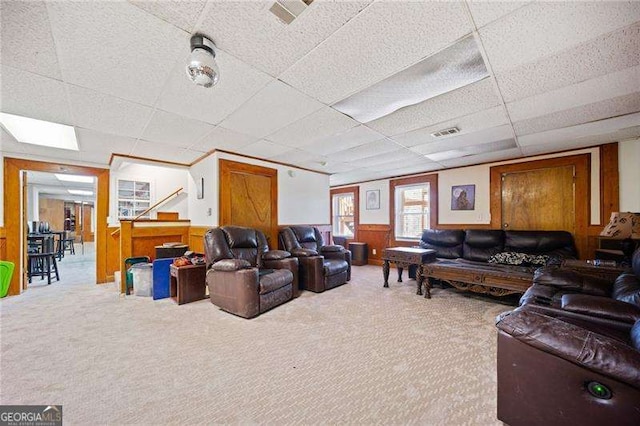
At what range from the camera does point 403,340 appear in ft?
7.68

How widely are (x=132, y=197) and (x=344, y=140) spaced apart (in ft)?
15.8

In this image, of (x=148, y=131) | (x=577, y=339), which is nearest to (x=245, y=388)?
(x=577, y=339)

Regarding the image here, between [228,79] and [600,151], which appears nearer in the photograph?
[228,79]

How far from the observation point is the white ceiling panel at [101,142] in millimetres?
3242

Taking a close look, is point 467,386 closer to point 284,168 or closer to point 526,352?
point 526,352

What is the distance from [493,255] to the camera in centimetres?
389

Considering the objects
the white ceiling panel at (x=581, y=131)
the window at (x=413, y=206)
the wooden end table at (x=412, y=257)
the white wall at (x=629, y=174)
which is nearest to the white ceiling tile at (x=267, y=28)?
the wooden end table at (x=412, y=257)

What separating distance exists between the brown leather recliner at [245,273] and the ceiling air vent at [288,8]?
7.89 feet

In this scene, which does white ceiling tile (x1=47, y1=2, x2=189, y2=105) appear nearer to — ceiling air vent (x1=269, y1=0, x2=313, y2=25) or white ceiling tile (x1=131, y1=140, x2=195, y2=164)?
ceiling air vent (x1=269, y1=0, x2=313, y2=25)

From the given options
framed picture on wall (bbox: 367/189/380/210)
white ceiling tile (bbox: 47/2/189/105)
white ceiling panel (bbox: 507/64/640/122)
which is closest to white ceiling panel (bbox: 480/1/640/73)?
white ceiling panel (bbox: 507/64/640/122)

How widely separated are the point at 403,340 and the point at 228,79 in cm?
278

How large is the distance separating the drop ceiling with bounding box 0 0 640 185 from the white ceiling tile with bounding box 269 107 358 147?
0.09 ft

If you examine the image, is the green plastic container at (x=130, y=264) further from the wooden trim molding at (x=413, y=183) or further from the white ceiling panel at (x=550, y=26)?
the wooden trim molding at (x=413, y=183)

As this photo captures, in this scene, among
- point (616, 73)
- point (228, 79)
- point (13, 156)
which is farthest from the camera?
point (13, 156)
